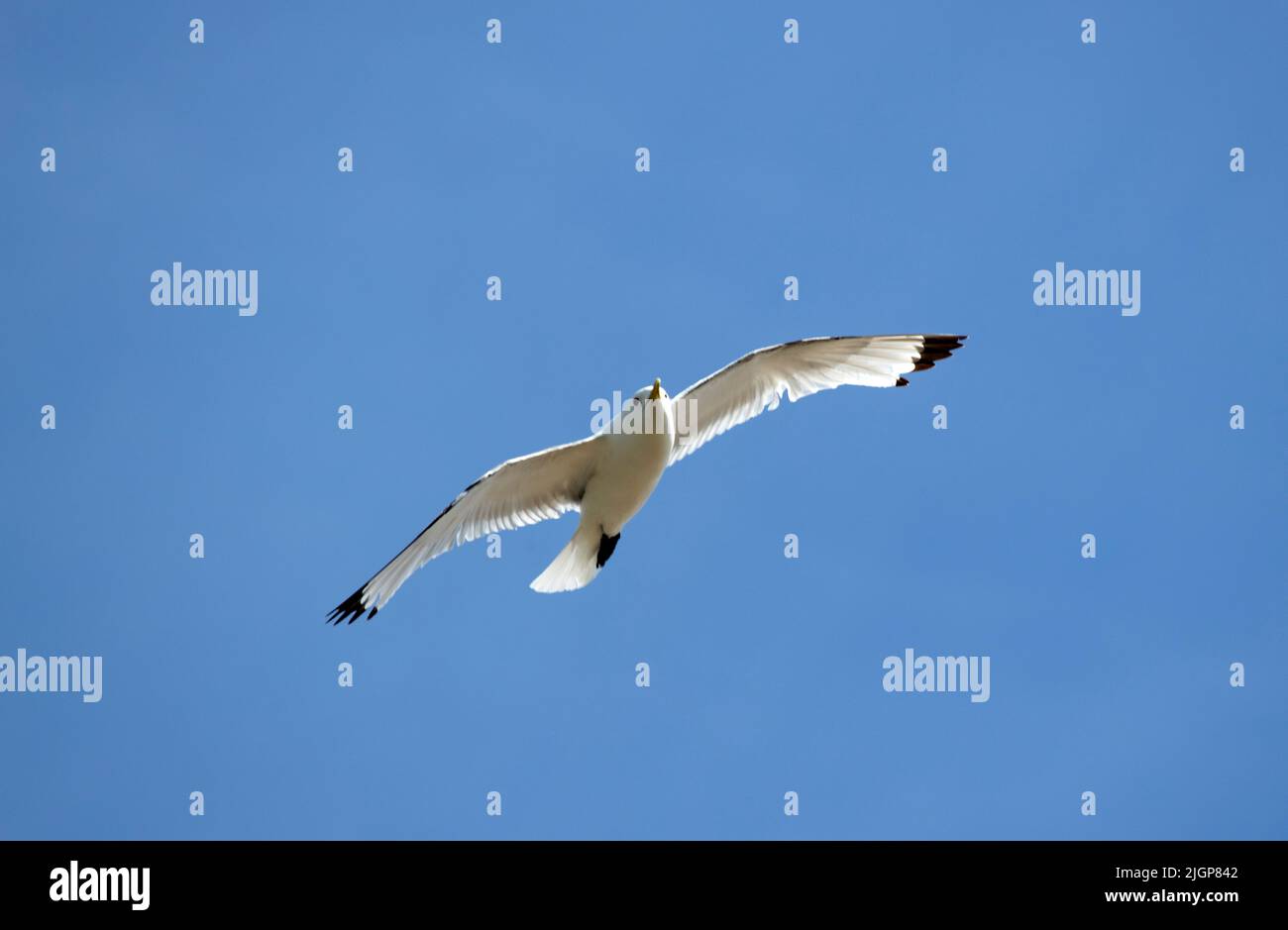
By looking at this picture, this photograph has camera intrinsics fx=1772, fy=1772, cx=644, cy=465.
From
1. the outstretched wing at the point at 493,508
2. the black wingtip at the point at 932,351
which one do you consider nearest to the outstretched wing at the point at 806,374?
the black wingtip at the point at 932,351

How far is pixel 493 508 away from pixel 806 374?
2.20 meters

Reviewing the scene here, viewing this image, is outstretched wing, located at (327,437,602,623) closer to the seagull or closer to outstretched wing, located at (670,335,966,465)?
the seagull

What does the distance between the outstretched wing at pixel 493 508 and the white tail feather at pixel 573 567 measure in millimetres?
272

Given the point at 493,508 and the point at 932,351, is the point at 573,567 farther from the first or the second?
the point at 932,351

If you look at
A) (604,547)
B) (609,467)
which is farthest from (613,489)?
(604,547)

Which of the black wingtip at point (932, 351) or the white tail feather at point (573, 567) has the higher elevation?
the black wingtip at point (932, 351)

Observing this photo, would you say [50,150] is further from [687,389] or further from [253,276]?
[687,389]

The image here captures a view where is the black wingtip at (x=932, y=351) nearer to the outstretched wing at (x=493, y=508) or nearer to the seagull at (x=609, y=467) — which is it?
the seagull at (x=609, y=467)

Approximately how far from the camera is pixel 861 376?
11375 mm

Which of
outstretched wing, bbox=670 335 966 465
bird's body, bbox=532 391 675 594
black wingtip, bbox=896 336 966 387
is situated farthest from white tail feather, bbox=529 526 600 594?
black wingtip, bbox=896 336 966 387

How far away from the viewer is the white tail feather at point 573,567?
1140cm
